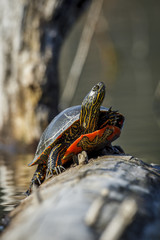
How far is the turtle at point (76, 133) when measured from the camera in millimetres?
1982

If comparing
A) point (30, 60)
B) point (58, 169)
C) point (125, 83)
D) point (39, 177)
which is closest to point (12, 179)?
point (39, 177)

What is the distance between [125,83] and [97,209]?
13663 mm

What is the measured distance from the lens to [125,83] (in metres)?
14.5

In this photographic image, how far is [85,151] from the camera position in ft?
6.53

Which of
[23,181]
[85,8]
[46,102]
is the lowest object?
[23,181]

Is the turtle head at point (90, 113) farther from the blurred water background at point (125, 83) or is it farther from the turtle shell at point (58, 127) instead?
the blurred water background at point (125, 83)

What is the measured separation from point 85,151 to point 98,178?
22.3 inches

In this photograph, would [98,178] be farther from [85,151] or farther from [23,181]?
[23,181]

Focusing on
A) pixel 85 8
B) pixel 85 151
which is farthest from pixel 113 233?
pixel 85 8

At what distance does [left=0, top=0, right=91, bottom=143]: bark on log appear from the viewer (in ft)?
15.4

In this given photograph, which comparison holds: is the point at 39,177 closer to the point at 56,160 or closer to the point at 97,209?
the point at 56,160

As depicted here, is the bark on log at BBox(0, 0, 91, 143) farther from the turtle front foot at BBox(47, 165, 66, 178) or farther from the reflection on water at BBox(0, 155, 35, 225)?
the turtle front foot at BBox(47, 165, 66, 178)

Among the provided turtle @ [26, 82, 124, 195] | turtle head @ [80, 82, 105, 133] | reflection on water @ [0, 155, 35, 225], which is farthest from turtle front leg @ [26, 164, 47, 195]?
turtle head @ [80, 82, 105, 133]

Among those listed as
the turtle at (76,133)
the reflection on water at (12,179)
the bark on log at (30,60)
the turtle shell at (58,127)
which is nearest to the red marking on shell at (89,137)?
the turtle at (76,133)
